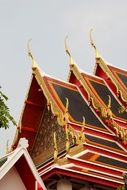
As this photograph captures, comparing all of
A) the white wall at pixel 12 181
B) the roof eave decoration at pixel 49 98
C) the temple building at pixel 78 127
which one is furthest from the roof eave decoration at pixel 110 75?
the white wall at pixel 12 181

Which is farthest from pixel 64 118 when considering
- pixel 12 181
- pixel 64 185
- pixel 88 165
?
pixel 12 181

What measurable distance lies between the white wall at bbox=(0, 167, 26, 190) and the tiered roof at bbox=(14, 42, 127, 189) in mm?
4008

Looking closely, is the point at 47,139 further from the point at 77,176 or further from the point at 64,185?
the point at 77,176

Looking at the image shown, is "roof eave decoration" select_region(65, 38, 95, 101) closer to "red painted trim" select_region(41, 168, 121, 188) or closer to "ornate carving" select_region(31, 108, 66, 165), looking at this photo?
"ornate carving" select_region(31, 108, 66, 165)

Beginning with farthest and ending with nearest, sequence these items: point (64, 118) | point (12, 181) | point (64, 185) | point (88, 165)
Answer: point (64, 118) → point (88, 165) → point (64, 185) → point (12, 181)

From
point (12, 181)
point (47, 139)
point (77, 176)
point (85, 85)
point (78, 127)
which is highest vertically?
point (85, 85)

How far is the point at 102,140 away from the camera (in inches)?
555

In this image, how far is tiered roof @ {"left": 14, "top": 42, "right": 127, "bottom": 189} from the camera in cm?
1274

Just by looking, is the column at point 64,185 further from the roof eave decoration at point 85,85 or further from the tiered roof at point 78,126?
the roof eave decoration at point 85,85

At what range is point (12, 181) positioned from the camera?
8.23 m

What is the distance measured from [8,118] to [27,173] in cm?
143

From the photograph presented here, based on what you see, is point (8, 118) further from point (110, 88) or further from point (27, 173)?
point (110, 88)

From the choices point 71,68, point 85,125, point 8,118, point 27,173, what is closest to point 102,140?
point 85,125

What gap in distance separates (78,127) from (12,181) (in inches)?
226
